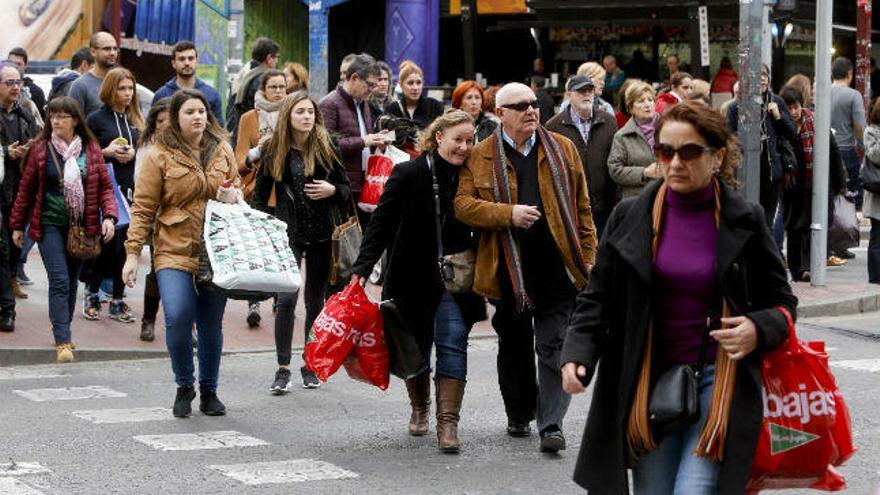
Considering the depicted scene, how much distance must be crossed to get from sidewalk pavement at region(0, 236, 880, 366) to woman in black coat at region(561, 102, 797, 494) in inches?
270

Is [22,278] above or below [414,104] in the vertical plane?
below

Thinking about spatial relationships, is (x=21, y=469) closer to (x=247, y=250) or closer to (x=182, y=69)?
(x=247, y=250)

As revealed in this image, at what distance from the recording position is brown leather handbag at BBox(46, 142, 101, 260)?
11258 mm

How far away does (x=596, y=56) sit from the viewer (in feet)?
91.9

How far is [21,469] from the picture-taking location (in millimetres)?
7699

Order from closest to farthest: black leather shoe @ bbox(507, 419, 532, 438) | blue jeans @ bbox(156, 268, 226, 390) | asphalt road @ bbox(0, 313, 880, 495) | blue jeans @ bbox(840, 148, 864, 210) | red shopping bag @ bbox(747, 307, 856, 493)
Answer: red shopping bag @ bbox(747, 307, 856, 493), asphalt road @ bbox(0, 313, 880, 495), black leather shoe @ bbox(507, 419, 532, 438), blue jeans @ bbox(156, 268, 226, 390), blue jeans @ bbox(840, 148, 864, 210)

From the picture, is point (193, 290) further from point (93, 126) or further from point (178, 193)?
point (93, 126)

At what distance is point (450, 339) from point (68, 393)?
2.87 m

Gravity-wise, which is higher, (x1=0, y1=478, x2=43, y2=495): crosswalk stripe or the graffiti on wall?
the graffiti on wall

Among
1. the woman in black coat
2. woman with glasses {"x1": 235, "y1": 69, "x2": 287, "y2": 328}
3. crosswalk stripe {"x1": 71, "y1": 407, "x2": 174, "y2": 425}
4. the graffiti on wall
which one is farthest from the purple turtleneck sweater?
the graffiti on wall

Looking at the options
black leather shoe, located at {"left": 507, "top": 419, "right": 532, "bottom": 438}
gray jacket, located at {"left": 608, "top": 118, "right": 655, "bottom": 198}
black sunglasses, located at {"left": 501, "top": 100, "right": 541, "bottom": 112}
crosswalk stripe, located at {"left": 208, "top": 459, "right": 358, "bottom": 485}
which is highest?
black sunglasses, located at {"left": 501, "top": 100, "right": 541, "bottom": 112}

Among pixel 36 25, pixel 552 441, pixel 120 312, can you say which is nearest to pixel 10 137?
pixel 120 312

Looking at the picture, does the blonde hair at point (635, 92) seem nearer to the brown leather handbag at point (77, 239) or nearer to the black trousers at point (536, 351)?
the brown leather handbag at point (77, 239)

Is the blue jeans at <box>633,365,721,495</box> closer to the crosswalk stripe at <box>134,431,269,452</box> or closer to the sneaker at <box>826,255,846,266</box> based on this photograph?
the crosswalk stripe at <box>134,431,269,452</box>
